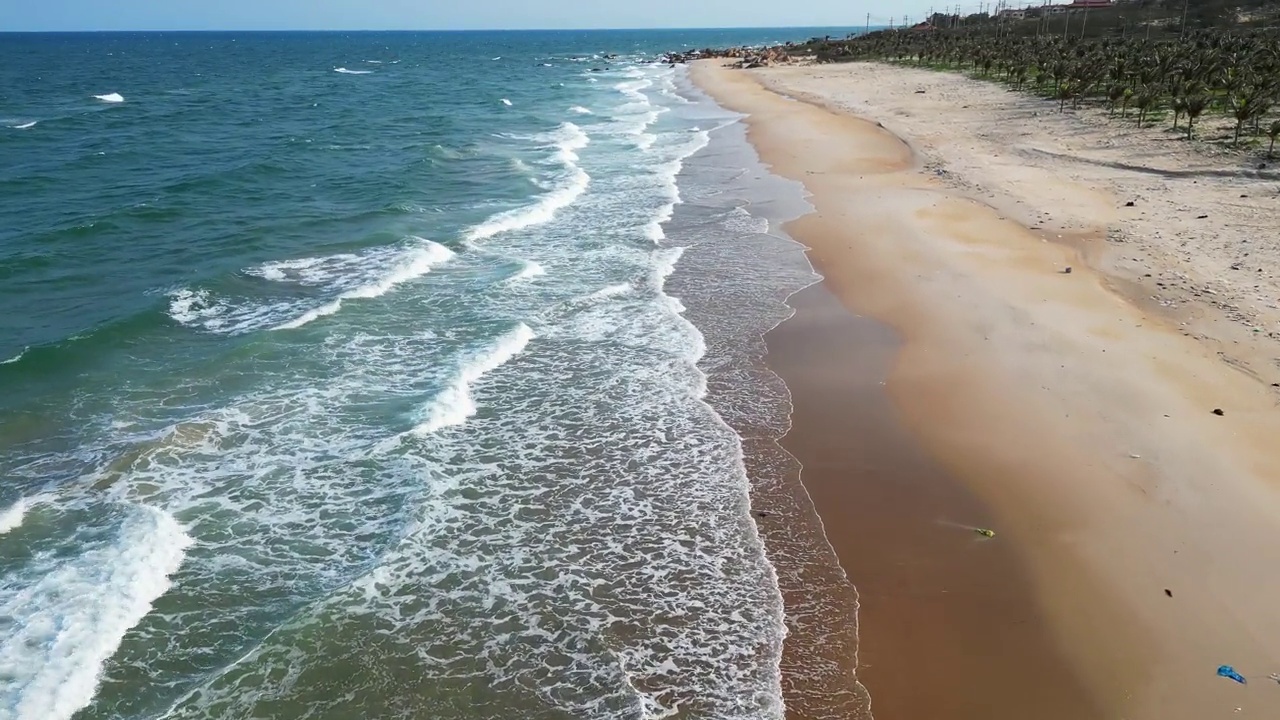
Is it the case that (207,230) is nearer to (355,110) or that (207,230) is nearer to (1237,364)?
(1237,364)

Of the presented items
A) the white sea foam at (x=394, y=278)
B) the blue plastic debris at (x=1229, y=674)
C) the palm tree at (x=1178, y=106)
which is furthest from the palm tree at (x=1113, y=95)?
the blue plastic debris at (x=1229, y=674)

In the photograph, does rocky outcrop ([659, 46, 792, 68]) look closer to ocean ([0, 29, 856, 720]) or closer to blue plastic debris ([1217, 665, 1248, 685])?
ocean ([0, 29, 856, 720])

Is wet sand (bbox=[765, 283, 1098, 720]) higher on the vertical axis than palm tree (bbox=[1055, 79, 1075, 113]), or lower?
lower

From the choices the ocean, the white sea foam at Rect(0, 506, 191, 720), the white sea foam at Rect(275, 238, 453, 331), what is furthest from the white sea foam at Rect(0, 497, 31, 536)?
the white sea foam at Rect(275, 238, 453, 331)

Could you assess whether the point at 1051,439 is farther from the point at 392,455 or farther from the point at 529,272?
the point at 529,272

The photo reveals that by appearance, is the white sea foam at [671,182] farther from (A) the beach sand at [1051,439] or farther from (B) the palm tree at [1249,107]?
(B) the palm tree at [1249,107]

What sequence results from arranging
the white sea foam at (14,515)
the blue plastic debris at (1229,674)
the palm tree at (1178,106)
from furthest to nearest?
the palm tree at (1178,106) → the white sea foam at (14,515) → the blue plastic debris at (1229,674)

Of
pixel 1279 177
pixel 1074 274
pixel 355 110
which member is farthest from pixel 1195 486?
pixel 355 110
